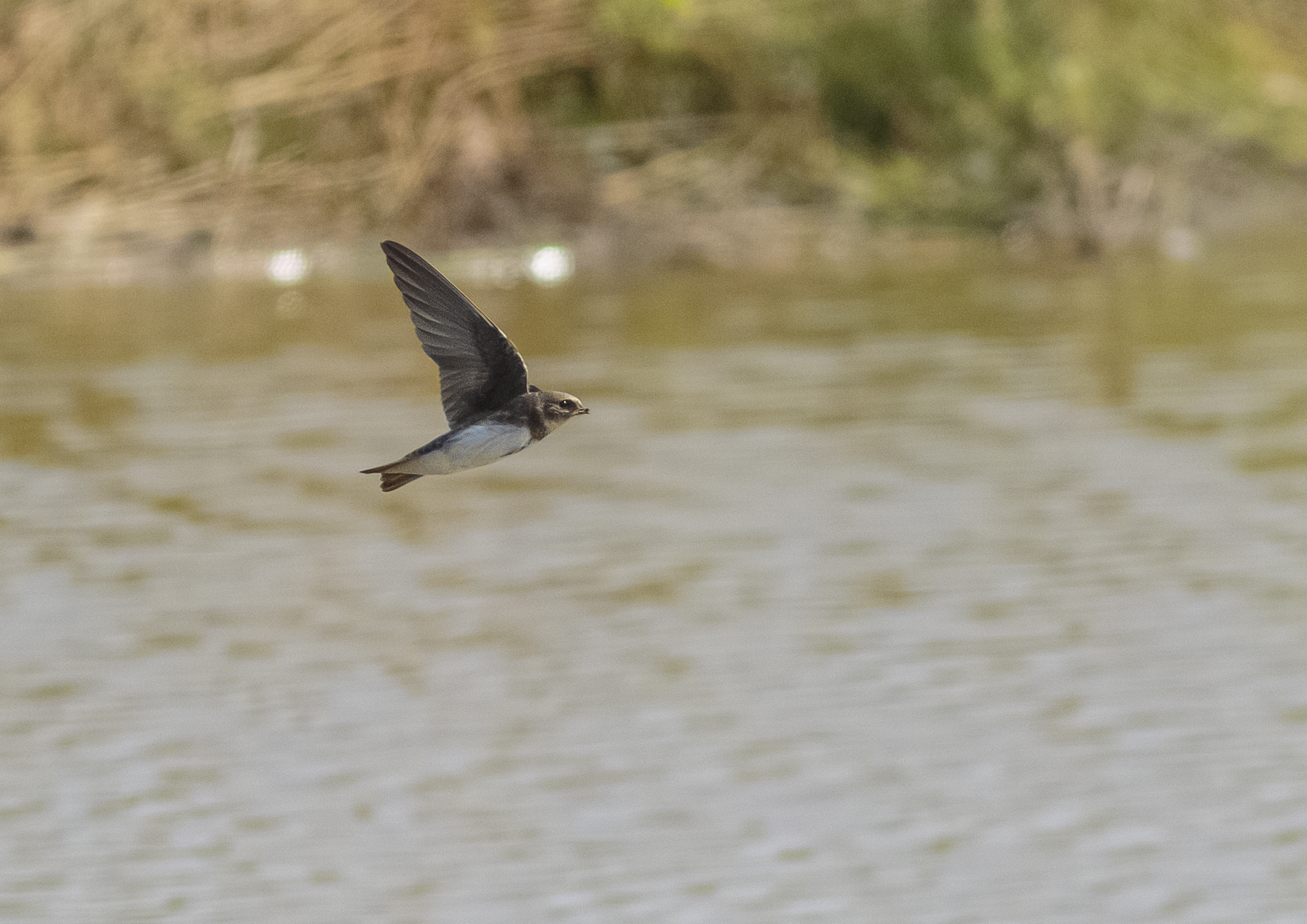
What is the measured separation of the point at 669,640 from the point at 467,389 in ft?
22.9

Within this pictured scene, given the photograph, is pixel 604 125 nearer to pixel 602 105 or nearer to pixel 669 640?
Result: pixel 602 105

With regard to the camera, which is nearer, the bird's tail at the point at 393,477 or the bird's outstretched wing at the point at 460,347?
the bird's tail at the point at 393,477

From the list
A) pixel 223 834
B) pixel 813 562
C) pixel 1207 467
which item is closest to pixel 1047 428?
pixel 1207 467

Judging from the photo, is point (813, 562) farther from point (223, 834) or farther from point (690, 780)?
point (223, 834)

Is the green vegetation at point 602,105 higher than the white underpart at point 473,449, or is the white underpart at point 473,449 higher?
the green vegetation at point 602,105

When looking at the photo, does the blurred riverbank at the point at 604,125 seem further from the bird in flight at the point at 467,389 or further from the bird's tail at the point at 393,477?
the bird's tail at the point at 393,477

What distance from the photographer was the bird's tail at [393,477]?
379 centimetres

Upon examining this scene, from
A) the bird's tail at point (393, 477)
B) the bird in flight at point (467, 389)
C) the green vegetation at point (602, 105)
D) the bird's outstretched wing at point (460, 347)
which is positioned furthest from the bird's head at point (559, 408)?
the green vegetation at point (602, 105)

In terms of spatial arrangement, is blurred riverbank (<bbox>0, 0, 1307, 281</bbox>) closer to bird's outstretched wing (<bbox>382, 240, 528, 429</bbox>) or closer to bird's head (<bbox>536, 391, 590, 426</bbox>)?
bird's outstretched wing (<bbox>382, 240, 528, 429</bbox>)

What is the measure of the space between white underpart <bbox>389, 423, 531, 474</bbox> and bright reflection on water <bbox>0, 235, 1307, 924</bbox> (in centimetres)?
406

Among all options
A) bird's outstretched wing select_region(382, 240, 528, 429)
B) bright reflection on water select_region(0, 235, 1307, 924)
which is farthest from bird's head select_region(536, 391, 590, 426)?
bright reflection on water select_region(0, 235, 1307, 924)

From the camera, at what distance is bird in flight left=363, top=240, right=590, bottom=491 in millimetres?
3885

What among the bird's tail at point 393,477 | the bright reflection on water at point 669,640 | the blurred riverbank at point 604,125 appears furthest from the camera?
the blurred riverbank at point 604,125

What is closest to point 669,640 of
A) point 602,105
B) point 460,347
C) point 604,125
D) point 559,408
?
point 460,347
